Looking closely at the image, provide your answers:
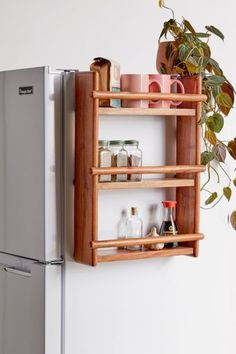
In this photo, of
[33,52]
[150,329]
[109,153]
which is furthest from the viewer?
[33,52]

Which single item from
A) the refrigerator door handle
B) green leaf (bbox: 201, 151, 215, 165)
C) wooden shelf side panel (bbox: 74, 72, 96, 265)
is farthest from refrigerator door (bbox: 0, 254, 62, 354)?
green leaf (bbox: 201, 151, 215, 165)

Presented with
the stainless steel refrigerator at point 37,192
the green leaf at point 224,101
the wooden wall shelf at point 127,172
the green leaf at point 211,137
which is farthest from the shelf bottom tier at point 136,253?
the green leaf at point 224,101

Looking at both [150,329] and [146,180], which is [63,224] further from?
[150,329]

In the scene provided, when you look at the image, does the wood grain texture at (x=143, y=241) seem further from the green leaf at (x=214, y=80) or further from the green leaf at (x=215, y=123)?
the green leaf at (x=214, y=80)

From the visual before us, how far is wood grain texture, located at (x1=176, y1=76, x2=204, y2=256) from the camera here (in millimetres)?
2500

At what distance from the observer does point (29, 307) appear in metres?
2.43

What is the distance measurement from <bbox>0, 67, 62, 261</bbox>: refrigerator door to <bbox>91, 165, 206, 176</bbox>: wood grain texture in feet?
0.49

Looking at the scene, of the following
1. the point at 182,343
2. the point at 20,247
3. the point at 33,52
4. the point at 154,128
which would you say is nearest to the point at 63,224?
the point at 20,247

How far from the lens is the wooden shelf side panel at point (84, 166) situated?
2.29m

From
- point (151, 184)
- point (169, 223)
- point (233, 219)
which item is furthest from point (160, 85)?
point (233, 219)

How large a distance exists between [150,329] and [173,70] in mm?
843

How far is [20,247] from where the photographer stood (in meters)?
2.45

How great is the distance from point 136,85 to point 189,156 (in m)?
0.30

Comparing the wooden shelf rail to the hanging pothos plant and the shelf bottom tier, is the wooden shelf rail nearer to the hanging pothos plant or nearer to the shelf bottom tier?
the hanging pothos plant
